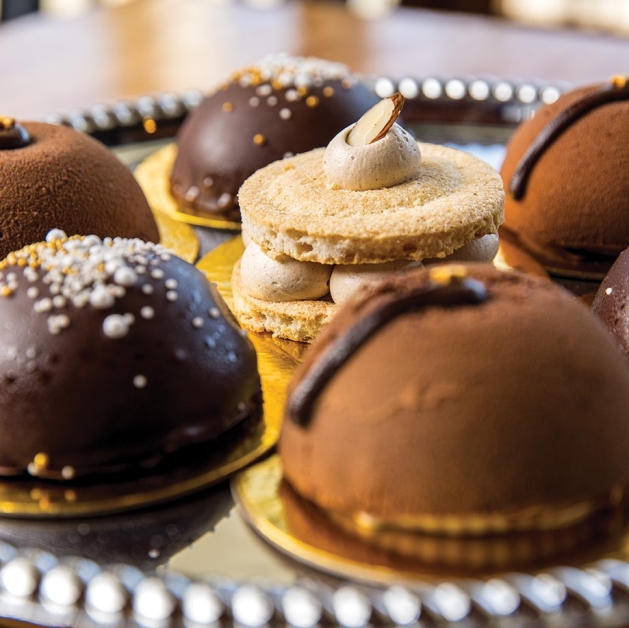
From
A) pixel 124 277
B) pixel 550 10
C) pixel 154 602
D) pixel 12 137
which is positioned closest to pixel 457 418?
pixel 154 602

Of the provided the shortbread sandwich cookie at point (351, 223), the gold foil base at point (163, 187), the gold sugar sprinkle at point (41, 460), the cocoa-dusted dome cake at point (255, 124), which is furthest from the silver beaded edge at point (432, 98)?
the gold sugar sprinkle at point (41, 460)

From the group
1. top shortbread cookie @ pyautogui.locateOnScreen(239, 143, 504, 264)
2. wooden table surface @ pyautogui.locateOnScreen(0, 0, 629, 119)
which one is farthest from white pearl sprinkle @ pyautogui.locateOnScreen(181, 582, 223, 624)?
wooden table surface @ pyautogui.locateOnScreen(0, 0, 629, 119)

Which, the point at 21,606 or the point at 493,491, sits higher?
the point at 493,491

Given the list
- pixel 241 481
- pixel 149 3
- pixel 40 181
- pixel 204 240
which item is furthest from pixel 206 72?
pixel 241 481

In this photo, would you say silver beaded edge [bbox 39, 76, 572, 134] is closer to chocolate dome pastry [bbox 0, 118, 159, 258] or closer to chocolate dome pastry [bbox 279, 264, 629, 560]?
chocolate dome pastry [bbox 0, 118, 159, 258]

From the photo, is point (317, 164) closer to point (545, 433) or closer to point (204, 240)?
point (204, 240)

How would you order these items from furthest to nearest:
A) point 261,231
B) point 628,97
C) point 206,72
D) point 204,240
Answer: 1. point 206,72
2. point 204,240
3. point 628,97
4. point 261,231

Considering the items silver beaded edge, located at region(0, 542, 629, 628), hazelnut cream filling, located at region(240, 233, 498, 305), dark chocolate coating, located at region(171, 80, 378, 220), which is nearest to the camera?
silver beaded edge, located at region(0, 542, 629, 628)
